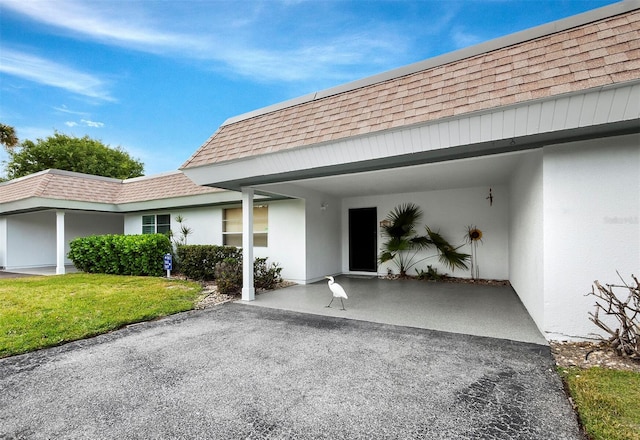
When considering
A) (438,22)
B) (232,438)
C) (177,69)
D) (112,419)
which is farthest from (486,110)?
(177,69)

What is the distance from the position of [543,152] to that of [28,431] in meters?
5.87

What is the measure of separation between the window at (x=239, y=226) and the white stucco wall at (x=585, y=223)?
7375 millimetres

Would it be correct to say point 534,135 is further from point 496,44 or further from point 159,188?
point 159,188

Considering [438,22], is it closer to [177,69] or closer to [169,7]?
[169,7]

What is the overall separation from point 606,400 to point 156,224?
550 inches

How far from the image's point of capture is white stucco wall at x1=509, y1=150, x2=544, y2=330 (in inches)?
159

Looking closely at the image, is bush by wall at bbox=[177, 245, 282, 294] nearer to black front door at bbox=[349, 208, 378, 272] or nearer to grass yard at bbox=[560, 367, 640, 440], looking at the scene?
black front door at bbox=[349, 208, 378, 272]

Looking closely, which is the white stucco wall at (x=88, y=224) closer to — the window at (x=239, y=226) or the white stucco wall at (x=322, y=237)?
the window at (x=239, y=226)

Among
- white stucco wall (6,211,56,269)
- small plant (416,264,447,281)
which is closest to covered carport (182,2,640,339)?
small plant (416,264,447,281)

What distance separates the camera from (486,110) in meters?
3.37

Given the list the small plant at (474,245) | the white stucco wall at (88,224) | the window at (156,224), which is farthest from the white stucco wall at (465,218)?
the white stucco wall at (88,224)

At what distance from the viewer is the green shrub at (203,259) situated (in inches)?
355

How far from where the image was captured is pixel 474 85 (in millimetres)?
3666

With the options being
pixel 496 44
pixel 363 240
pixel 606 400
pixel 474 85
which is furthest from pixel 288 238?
pixel 606 400
